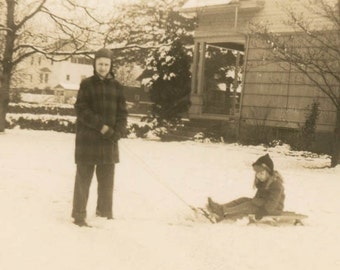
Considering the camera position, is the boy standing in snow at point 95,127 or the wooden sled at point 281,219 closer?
the boy standing in snow at point 95,127

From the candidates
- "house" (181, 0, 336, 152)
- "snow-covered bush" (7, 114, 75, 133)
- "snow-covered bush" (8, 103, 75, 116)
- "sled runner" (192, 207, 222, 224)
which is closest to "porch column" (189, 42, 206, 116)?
"house" (181, 0, 336, 152)

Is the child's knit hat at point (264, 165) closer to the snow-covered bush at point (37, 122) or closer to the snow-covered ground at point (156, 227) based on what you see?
the snow-covered ground at point (156, 227)

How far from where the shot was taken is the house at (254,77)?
17.3m

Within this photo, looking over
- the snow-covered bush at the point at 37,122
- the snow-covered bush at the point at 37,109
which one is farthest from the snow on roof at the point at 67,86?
the snow-covered bush at the point at 37,122

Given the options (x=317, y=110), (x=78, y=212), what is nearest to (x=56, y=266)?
(x=78, y=212)

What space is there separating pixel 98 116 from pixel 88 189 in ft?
2.77

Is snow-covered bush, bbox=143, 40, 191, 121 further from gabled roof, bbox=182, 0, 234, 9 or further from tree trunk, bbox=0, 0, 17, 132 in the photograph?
tree trunk, bbox=0, 0, 17, 132

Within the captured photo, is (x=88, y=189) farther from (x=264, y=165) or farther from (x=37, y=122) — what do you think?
(x=37, y=122)

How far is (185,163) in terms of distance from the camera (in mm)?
12266

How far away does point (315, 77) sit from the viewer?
16797 millimetres

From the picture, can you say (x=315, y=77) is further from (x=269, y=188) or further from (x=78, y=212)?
(x=78, y=212)

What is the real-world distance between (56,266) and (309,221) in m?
3.72

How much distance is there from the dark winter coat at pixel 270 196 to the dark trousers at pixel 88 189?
5.85ft

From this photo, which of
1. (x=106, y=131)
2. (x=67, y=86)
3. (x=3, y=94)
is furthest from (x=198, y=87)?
(x=67, y=86)
